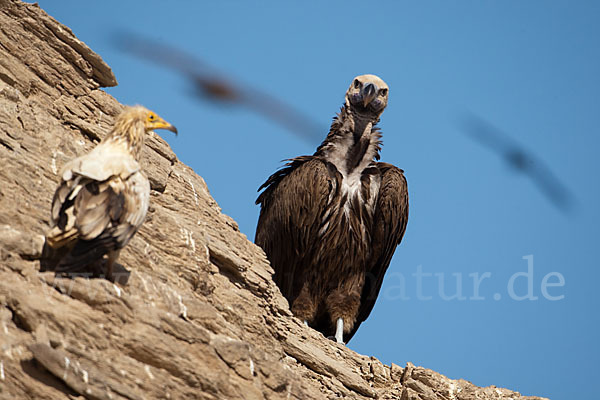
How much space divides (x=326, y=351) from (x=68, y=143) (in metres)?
3.43

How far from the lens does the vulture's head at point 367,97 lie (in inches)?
495

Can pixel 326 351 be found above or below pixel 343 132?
below

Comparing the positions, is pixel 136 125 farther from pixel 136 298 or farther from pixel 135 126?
pixel 136 298

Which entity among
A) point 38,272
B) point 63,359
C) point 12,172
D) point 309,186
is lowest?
point 63,359

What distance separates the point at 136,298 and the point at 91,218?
928 mm

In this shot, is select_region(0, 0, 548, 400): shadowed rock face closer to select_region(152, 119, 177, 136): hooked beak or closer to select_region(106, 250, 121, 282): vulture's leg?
select_region(106, 250, 121, 282): vulture's leg

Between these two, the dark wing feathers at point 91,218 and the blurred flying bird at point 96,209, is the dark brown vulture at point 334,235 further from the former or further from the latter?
the dark wing feathers at point 91,218

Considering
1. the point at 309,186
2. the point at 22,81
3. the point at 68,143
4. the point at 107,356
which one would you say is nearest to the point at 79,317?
the point at 107,356

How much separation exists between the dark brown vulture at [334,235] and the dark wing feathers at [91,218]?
5.53m

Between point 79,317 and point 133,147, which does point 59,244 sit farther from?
point 133,147

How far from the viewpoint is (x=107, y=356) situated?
236 inches

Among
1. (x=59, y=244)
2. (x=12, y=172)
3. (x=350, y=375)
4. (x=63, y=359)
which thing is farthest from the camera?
(x=350, y=375)

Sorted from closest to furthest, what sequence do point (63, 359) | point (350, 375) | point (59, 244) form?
point (63, 359)
point (59, 244)
point (350, 375)

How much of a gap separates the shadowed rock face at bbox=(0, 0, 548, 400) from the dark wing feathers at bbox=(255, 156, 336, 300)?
1.95m
